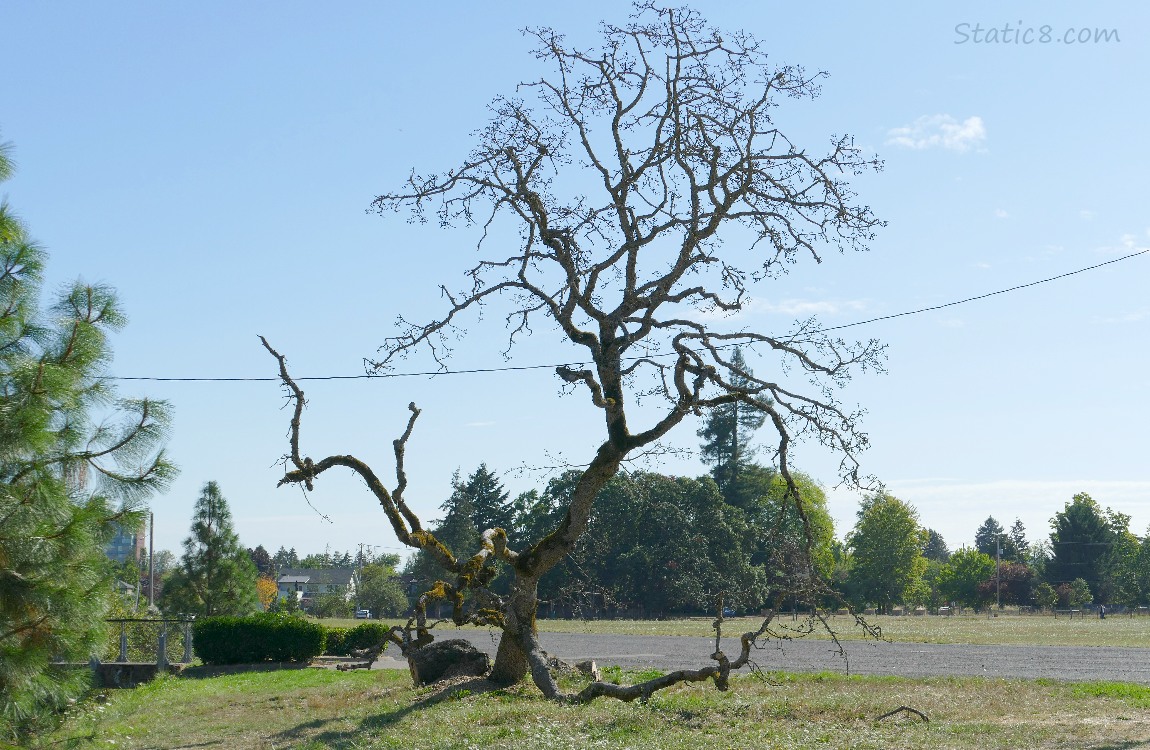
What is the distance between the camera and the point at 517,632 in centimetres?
1548

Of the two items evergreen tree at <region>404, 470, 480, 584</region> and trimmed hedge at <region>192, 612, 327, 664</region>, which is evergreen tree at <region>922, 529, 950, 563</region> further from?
trimmed hedge at <region>192, 612, 327, 664</region>

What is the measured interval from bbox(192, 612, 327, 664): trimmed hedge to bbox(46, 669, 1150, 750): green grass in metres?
5.19

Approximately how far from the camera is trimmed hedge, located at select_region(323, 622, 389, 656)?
26.3 m

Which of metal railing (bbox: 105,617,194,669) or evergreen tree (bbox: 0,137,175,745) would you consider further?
metal railing (bbox: 105,617,194,669)

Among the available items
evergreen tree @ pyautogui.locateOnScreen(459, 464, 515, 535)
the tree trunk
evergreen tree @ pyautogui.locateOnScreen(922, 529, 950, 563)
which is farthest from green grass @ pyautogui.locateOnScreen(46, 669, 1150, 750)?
evergreen tree @ pyautogui.locateOnScreen(922, 529, 950, 563)

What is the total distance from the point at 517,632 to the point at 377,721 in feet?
8.72

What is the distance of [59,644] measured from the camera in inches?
289

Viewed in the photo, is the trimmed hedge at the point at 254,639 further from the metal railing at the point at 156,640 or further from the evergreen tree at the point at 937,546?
the evergreen tree at the point at 937,546

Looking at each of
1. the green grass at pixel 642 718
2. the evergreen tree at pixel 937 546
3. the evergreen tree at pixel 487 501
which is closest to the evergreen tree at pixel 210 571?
the green grass at pixel 642 718

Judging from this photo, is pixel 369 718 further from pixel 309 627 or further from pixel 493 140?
pixel 309 627

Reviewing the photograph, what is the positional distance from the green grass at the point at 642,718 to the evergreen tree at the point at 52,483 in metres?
1.22

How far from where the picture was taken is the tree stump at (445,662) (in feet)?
54.1

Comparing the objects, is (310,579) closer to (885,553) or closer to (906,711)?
(885,553)

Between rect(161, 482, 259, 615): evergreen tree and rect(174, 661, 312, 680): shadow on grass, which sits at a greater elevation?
rect(161, 482, 259, 615): evergreen tree
